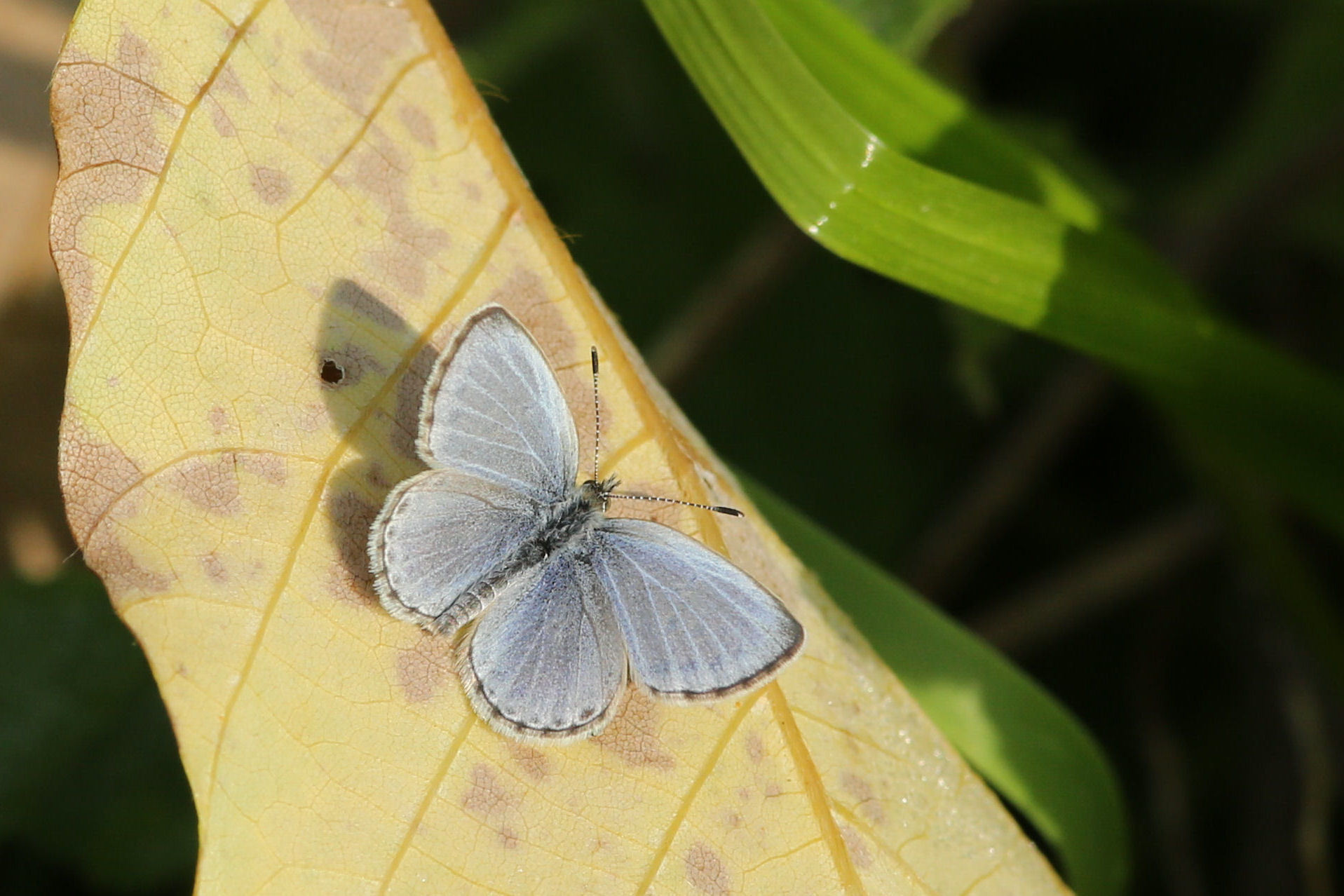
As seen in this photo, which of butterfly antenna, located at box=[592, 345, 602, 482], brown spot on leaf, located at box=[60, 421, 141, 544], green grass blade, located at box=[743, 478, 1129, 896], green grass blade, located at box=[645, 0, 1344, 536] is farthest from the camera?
green grass blade, located at box=[743, 478, 1129, 896]

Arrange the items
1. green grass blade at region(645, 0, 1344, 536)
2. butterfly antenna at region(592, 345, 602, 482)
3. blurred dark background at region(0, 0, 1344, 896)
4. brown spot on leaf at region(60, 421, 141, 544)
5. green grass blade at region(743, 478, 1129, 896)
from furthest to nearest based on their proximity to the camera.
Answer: blurred dark background at region(0, 0, 1344, 896)
green grass blade at region(743, 478, 1129, 896)
green grass blade at region(645, 0, 1344, 536)
butterfly antenna at region(592, 345, 602, 482)
brown spot on leaf at region(60, 421, 141, 544)

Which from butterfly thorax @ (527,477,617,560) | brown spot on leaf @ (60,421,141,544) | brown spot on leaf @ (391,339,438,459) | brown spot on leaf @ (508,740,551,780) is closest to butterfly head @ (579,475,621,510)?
butterfly thorax @ (527,477,617,560)

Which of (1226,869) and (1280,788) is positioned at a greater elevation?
(1280,788)

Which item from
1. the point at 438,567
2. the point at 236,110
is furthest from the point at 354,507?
the point at 236,110

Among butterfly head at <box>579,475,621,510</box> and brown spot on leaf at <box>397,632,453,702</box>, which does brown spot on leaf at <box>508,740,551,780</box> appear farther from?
butterfly head at <box>579,475,621,510</box>

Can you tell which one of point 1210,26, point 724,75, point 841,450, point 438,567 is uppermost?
point 1210,26

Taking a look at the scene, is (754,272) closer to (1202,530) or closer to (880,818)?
(1202,530)

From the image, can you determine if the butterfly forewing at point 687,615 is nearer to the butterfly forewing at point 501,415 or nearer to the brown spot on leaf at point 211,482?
the butterfly forewing at point 501,415
